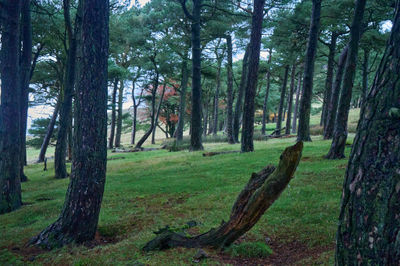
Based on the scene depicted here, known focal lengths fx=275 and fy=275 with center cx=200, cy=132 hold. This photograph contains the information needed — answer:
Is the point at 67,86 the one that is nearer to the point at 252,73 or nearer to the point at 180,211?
the point at 252,73

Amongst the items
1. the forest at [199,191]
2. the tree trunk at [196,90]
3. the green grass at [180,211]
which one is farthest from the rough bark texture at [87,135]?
the tree trunk at [196,90]

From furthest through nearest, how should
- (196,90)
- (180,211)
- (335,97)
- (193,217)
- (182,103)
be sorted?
(182,103)
(196,90)
(335,97)
(180,211)
(193,217)

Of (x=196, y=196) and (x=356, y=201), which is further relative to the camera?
(x=196, y=196)

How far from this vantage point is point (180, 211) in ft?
22.3

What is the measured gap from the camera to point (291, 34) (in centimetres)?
2083

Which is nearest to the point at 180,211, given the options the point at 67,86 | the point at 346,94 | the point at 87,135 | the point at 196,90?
the point at 87,135

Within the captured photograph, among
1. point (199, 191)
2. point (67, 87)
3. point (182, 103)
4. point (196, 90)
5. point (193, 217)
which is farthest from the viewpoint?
point (182, 103)

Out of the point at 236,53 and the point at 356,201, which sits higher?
the point at 236,53

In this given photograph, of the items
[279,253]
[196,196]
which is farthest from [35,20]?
[279,253]

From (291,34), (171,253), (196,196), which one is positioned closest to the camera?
(171,253)

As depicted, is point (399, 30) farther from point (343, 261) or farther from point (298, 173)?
point (298, 173)

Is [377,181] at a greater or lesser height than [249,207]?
greater

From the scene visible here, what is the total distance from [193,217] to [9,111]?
6807 mm

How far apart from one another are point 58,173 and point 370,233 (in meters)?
15.1
